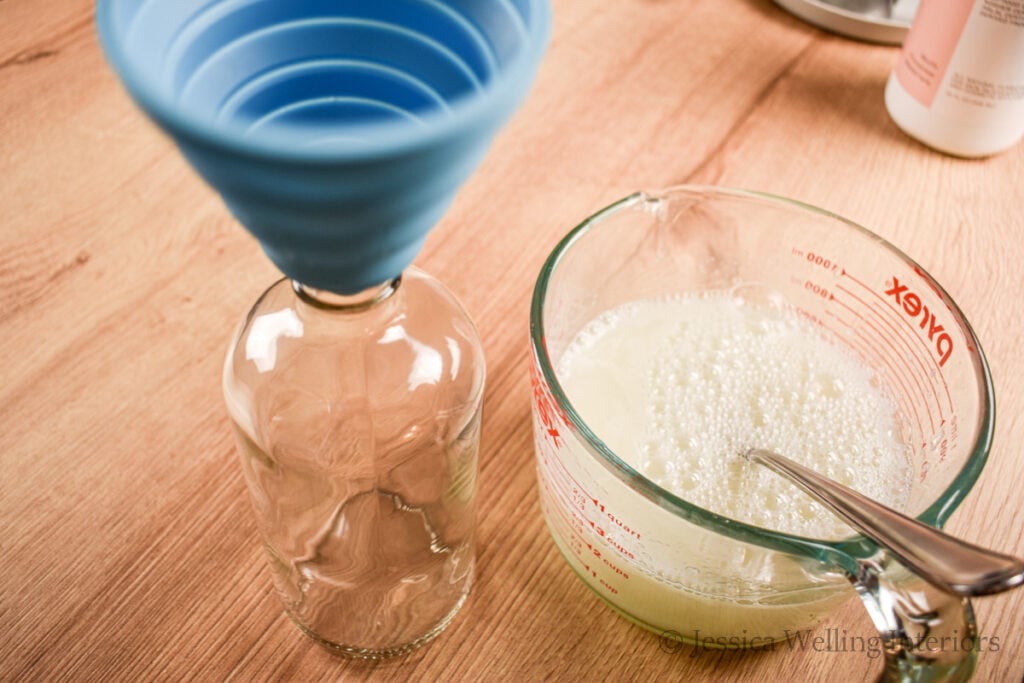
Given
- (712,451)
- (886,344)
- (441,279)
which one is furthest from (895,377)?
(441,279)

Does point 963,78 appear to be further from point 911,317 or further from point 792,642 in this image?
point 792,642

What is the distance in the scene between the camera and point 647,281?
616 mm

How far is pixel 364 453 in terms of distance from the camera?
49cm

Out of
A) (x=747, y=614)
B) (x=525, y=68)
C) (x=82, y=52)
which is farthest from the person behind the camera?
(x=82, y=52)

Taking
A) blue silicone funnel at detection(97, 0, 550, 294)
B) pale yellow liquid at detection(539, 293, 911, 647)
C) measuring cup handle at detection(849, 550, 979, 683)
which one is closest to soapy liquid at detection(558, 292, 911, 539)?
pale yellow liquid at detection(539, 293, 911, 647)

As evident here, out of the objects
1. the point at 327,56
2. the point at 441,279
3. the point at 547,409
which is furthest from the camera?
the point at 441,279

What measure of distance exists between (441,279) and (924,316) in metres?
0.32

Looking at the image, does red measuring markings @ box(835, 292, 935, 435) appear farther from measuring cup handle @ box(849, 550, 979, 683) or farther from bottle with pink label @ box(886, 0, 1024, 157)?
bottle with pink label @ box(886, 0, 1024, 157)

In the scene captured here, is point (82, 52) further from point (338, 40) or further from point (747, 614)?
point (747, 614)

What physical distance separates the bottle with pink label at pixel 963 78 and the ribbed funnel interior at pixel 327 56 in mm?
540

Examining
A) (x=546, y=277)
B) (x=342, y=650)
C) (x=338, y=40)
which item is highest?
(x=338, y=40)

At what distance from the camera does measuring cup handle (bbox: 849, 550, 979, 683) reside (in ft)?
1.08

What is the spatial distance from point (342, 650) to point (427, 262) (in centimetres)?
29

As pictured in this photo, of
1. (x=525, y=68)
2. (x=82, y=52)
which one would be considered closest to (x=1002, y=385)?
(x=525, y=68)
